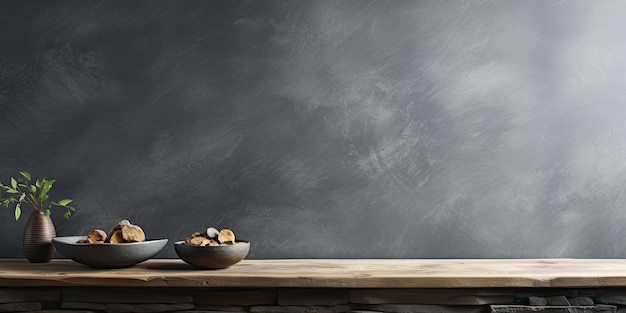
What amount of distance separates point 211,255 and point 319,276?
0.36 m

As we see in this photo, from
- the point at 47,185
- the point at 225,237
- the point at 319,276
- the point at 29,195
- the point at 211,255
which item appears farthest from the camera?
the point at 29,195

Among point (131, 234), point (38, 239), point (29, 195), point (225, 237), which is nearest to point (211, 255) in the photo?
Answer: point (225, 237)

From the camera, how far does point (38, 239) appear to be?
197 centimetres

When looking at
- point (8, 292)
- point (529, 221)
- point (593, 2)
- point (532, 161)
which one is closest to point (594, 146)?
point (532, 161)

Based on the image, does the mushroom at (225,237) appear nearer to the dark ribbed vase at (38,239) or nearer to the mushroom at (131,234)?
the mushroom at (131,234)

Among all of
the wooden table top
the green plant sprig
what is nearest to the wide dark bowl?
the wooden table top

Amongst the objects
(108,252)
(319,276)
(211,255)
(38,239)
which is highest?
(38,239)

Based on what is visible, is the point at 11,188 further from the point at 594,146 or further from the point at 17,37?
the point at 594,146

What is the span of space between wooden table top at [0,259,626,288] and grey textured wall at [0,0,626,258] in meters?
0.33

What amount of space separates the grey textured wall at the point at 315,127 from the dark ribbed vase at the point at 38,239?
17 centimetres

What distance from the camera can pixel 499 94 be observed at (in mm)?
2262

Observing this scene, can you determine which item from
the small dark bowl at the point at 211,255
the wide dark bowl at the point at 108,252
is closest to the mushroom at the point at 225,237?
the small dark bowl at the point at 211,255

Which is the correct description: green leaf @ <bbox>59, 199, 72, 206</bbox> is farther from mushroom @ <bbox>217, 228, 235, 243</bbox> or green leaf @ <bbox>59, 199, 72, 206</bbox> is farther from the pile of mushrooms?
mushroom @ <bbox>217, 228, 235, 243</bbox>

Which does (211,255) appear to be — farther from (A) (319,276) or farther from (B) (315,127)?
(B) (315,127)
